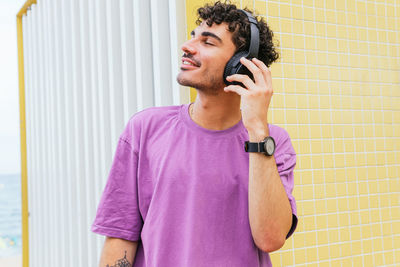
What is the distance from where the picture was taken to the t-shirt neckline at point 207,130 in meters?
1.20

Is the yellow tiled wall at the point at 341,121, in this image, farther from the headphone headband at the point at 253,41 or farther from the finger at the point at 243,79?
the finger at the point at 243,79

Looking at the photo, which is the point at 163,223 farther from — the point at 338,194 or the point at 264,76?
the point at 338,194

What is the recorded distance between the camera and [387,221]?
7.25 ft

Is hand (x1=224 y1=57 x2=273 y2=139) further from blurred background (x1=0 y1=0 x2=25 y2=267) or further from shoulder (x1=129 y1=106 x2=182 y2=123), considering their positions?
blurred background (x1=0 y1=0 x2=25 y2=267)

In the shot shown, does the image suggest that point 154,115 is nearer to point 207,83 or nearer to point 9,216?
point 207,83

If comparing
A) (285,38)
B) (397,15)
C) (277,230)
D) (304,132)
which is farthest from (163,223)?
(397,15)

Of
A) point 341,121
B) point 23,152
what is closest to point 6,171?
point 23,152

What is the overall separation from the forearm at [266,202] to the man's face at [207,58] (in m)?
0.20

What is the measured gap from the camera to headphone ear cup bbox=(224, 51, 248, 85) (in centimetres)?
118

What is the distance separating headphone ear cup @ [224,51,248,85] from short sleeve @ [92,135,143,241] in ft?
1.17

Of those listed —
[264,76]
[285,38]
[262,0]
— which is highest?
[262,0]

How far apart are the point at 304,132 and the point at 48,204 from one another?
73.9 inches

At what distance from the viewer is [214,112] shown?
1.22 meters

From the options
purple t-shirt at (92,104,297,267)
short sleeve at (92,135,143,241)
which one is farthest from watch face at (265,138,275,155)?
short sleeve at (92,135,143,241)
